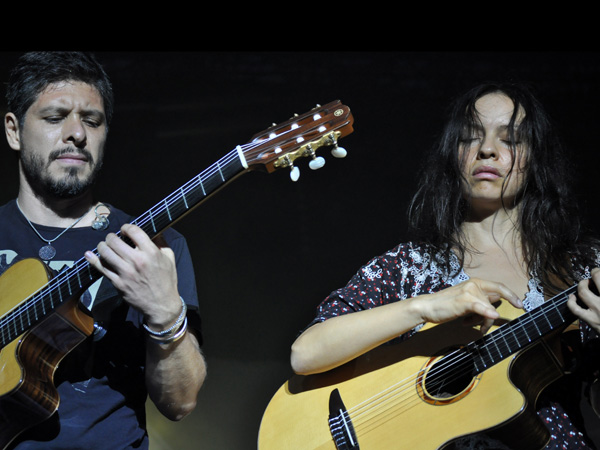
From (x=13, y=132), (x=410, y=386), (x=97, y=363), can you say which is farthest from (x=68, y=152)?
(x=410, y=386)

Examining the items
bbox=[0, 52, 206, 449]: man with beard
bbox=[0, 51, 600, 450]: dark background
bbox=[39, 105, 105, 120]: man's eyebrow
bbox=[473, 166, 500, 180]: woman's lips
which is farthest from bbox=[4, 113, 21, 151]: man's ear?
bbox=[473, 166, 500, 180]: woman's lips

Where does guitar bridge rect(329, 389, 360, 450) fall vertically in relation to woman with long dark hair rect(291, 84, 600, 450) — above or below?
below

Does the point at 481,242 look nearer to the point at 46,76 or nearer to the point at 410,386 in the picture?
the point at 410,386

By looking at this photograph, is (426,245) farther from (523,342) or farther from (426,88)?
(426,88)

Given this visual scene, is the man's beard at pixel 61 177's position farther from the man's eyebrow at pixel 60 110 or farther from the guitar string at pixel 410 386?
the guitar string at pixel 410 386

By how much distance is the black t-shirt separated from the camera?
68.5 inches

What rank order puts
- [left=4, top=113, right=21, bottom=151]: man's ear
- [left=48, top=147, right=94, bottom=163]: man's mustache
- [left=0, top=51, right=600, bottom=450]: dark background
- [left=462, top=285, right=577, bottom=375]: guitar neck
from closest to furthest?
[left=462, top=285, right=577, bottom=375]: guitar neck
[left=48, top=147, right=94, bottom=163]: man's mustache
[left=4, top=113, right=21, bottom=151]: man's ear
[left=0, top=51, right=600, bottom=450]: dark background

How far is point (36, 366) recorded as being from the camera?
→ 5.64ft

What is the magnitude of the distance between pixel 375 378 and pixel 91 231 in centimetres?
88

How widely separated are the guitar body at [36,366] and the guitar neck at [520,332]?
938 mm

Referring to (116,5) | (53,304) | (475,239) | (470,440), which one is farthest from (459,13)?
(53,304)

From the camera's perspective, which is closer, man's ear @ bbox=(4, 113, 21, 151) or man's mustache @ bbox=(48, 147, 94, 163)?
man's mustache @ bbox=(48, 147, 94, 163)

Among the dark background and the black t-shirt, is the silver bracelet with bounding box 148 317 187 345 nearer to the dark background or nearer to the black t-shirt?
the black t-shirt

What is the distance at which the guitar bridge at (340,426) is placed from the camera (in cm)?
169
